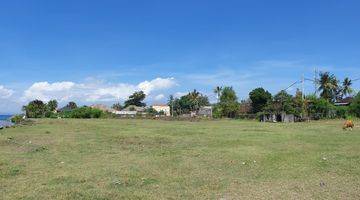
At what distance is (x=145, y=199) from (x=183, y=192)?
106cm

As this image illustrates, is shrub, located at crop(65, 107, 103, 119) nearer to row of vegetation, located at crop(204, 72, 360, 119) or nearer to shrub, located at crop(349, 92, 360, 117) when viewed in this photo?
row of vegetation, located at crop(204, 72, 360, 119)

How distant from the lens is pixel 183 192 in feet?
33.4

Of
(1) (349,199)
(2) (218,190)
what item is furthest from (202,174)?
(1) (349,199)

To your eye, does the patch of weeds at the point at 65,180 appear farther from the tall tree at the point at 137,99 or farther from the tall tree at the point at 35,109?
the tall tree at the point at 137,99

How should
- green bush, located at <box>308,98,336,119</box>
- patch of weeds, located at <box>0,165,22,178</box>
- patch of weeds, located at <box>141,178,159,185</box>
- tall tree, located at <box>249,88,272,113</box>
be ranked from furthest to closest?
tall tree, located at <box>249,88,272,113</box>
green bush, located at <box>308,98,336,119</box>
patch of weeds, located at <box>0,165,22,178</box>
patch of weeds, located at <box>141,178,159,185</box>

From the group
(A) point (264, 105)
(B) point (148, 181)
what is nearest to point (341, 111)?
(A) point (264, 105)

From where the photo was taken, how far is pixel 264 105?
88500 millimetres

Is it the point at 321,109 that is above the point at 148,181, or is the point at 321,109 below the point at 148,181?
above

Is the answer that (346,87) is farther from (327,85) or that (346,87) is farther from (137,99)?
(137,99)

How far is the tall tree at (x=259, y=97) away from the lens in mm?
88375

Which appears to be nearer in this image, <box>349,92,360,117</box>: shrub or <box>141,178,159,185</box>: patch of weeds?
<box>141,178,159,185</box>: patch of weeds

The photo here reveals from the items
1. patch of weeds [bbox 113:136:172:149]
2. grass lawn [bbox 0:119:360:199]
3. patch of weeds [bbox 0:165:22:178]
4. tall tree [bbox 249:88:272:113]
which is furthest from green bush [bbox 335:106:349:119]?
patch of weeds [bbox 0:165:22:178]

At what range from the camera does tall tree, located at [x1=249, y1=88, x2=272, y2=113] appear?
88375mm

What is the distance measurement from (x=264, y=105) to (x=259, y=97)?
1.83m
